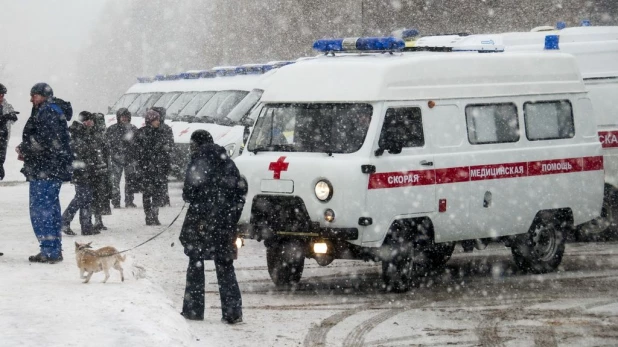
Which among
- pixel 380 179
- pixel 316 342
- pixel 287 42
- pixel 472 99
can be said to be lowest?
pixel 316 342

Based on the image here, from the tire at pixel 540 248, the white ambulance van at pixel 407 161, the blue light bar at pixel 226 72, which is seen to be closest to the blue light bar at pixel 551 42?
the white ambulance van at pixel 407 161

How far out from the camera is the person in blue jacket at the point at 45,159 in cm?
1303

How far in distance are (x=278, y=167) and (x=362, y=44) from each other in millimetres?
1855

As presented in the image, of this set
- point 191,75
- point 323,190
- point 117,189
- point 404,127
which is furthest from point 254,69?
point 323,190

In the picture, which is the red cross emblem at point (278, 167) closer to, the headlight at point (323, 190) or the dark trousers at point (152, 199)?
the headlight at point (323, 190)

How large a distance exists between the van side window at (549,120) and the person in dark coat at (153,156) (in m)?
6.69

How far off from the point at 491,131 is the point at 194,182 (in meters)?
4.57

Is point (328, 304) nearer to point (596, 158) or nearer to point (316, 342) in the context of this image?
point (316, 342)

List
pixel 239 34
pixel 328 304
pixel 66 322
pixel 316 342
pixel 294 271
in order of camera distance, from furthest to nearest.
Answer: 1. pixel 239 34
2. pixel 294 271
3. pixel 328 304
4. pixel 316 342
5. pixel 66 322

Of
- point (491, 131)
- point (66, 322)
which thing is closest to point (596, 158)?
point (491, 131)

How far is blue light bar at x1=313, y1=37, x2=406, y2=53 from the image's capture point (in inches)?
539

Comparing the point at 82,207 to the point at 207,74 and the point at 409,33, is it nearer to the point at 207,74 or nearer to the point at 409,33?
the point at 409,33

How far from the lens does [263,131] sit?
45.1ft

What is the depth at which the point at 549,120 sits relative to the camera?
49.6ft
